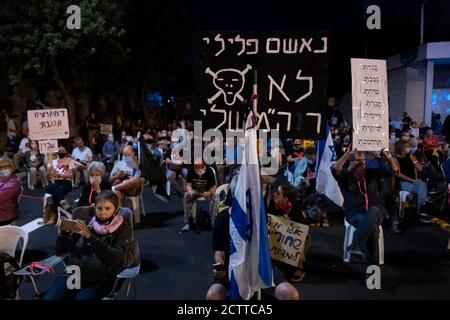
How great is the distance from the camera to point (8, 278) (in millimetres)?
4613

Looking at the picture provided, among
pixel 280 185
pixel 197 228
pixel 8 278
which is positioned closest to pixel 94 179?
Result: pixel 197 228

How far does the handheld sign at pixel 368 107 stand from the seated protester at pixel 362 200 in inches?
11.5

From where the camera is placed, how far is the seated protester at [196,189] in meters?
8.35

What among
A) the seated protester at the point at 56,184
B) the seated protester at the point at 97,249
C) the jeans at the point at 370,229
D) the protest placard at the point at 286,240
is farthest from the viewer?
the seated protester at the point at 56,184

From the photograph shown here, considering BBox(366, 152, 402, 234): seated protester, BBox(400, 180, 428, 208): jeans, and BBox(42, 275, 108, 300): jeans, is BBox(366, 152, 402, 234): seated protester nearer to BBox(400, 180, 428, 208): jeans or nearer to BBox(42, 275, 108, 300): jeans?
BBox(400, 180, 428, 208): jeans

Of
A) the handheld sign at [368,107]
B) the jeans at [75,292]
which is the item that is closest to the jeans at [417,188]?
the handheld sign at [368,107]

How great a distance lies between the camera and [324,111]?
14.2 ft

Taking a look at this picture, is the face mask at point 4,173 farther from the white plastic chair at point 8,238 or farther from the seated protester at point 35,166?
the seated protester at point 35,166

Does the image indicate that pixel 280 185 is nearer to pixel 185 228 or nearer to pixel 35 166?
pixel 185 228

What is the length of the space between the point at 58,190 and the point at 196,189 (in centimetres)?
251

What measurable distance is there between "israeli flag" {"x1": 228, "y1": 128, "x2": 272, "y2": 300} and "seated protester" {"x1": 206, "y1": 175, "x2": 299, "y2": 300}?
11cm

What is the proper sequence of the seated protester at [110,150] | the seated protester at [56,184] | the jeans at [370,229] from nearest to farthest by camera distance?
the jeans at [370,229]
the seated protester at [56,184]
the seated protester at [110,150]
